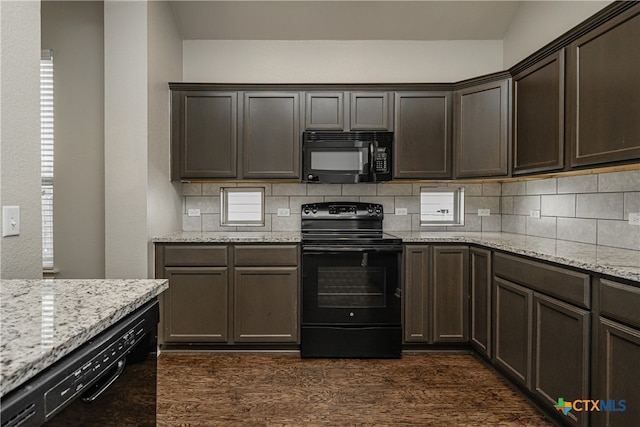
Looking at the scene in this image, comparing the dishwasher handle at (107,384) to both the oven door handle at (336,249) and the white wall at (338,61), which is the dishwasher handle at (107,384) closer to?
the oven door handle at (336,249)

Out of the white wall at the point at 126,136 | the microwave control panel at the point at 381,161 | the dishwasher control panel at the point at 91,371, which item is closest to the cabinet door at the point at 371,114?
the microwave control panel at the point at 381,161

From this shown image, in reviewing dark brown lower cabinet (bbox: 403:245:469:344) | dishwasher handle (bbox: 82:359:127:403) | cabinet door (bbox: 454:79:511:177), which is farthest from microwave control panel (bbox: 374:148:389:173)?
dishwasher handle (bbox: 82:359:127:403)

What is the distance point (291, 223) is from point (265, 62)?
5.13 feet

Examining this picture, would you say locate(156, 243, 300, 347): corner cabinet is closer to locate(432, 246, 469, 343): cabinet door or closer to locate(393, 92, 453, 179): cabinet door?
locate(432, 246, 469, 343): cabinet door

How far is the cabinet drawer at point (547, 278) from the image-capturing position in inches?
72.7

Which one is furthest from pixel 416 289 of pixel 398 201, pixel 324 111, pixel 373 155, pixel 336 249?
pixel 324 111

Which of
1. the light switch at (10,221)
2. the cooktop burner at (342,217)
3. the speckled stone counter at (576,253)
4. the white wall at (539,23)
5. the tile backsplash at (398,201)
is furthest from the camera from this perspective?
the cooktop burner at (342,217)

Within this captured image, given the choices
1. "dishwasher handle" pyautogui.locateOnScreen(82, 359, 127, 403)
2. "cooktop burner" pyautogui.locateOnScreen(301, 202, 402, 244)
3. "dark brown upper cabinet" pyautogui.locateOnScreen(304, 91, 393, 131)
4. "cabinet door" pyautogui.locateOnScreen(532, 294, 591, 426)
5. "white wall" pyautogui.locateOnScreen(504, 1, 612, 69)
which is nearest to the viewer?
"dishwasher handle" pyautogui.locateOnScreen(82, 359, 127, 403)

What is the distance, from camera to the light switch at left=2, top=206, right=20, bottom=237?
1.48m

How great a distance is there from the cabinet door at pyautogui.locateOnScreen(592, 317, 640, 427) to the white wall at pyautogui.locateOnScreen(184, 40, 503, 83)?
2.79 m

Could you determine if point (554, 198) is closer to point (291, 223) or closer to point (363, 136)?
point (363, 136)

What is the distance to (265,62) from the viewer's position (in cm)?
379

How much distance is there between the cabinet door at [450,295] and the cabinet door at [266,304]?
1.12 meters

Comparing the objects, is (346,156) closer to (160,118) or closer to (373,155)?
(373,155)
